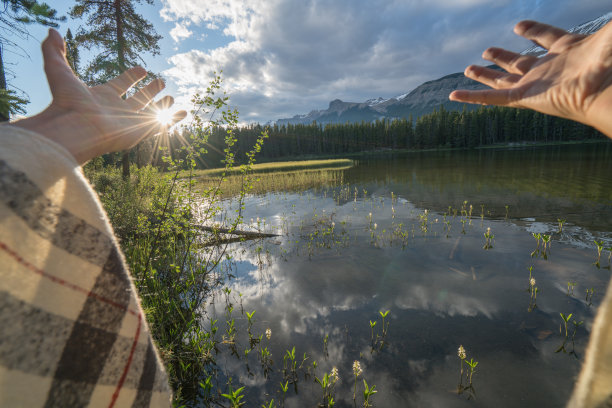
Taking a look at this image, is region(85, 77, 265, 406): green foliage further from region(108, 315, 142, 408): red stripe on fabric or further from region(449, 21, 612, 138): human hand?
region(449, 21, 612, 138): human hand

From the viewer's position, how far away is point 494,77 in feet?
7.48

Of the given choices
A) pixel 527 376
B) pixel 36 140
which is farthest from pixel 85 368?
pixel 527 376

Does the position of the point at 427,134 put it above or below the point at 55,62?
above

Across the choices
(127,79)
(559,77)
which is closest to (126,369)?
(127,79)

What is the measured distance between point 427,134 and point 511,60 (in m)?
108

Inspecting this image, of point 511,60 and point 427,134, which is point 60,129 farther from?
point 427,134

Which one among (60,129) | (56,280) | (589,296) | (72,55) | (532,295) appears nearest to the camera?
(56,280)

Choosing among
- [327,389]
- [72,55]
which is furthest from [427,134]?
[327,389]

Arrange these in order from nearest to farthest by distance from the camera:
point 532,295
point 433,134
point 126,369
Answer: point 126,369, point 532,295, point 433,134

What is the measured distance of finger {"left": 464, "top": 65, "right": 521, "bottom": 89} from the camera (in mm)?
2183

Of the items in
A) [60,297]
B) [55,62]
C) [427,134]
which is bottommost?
[60,297]

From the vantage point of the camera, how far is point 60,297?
2.24ft

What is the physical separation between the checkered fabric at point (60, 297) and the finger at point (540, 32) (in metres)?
3.03

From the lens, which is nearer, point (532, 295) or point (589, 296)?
point (589, 296)
